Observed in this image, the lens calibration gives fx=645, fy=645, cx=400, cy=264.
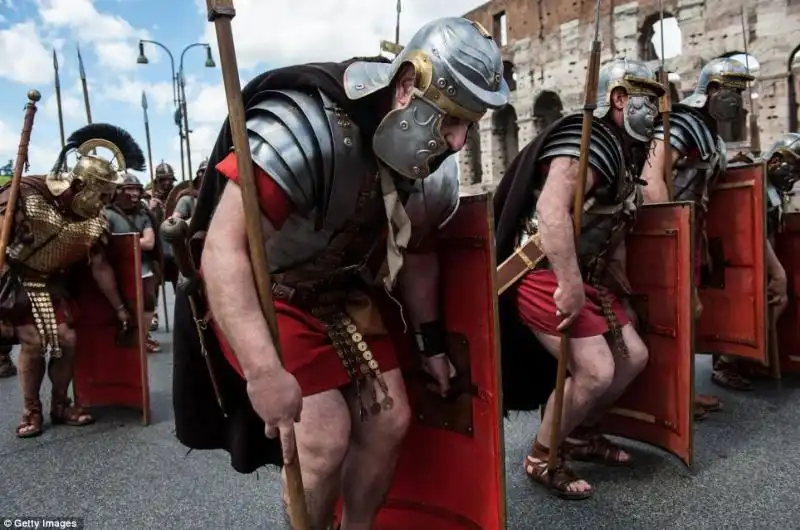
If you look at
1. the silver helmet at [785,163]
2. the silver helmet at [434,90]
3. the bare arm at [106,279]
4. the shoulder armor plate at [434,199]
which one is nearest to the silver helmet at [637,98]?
the shoulder armor plate at [434,199]

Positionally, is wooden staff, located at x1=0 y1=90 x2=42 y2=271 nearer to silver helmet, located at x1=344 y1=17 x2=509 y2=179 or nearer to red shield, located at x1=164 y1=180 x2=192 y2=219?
silver helmet, located at x1=344 y1=17 x2=509 y2=179

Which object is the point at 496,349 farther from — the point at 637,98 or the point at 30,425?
the point at 30,425

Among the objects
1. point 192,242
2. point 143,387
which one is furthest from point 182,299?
point 143,387

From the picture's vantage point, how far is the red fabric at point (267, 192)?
1353 millimetres

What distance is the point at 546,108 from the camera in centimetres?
1959

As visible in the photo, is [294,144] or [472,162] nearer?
[294,144]

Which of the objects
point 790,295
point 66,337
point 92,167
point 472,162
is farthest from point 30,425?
point 472,162

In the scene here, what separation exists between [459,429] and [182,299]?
849mm

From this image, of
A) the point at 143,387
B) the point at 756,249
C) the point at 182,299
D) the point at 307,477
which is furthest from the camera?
the point at 143,387

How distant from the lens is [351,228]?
1581 millimetres

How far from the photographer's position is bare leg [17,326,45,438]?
337 centimetres

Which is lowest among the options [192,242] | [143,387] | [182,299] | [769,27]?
[143,387]

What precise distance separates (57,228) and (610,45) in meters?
16.4

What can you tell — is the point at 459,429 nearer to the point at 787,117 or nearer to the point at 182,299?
the point at 182,299
